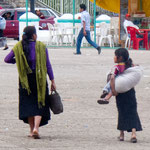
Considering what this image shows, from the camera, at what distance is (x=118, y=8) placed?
27656 millimetres

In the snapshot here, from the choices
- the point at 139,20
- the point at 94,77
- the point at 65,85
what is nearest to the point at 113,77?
the point at 65,85

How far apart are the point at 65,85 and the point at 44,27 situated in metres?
19.4

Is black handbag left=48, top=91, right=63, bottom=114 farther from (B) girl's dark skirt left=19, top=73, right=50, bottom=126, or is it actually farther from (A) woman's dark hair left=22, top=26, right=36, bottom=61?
(A) woman's dark hair left=22, top=26, right=36, bottom=61

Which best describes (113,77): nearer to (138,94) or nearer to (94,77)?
(138,94)

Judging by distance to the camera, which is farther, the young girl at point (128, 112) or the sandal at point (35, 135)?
the sandal at point (35, 135)

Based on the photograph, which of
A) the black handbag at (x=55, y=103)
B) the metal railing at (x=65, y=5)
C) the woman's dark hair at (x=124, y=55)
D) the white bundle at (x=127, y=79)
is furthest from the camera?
the metal railing at (x=65, y=5)

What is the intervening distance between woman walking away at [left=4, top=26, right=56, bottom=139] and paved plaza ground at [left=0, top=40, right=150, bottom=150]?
0.34 meters

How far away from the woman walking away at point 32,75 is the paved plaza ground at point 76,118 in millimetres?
340

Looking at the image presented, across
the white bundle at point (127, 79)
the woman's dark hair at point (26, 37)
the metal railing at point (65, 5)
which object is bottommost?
the white bundle at point (127, 79)

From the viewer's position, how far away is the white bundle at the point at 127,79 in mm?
7449

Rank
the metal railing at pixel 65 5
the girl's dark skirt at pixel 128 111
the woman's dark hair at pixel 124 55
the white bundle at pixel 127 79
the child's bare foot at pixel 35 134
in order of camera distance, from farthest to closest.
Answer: the metal railing at pixel 65 5 < the child's bare foot at pixel 35 134 < the girl's dark skirt at pixel 128 111 < the woman's dark hair at pixel 124 55 < the white bundle at pixel 127 79

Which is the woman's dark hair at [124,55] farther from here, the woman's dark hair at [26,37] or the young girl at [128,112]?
the woman's dark hair at [26,37]

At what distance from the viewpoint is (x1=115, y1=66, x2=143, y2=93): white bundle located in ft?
24.4

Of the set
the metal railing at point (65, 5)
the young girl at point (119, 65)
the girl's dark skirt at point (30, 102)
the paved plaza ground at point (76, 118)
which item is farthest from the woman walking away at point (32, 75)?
the metal railing at point (65, 5)
